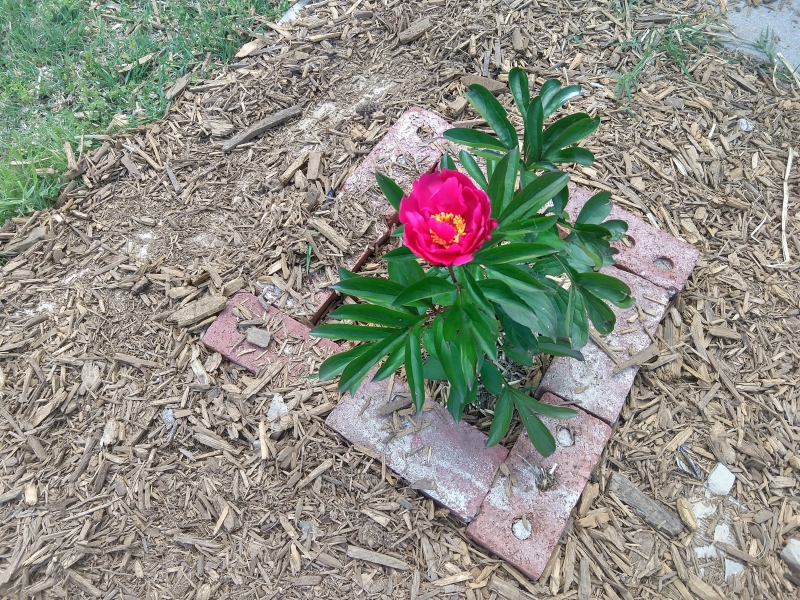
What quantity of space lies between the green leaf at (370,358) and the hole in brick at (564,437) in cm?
A: 81

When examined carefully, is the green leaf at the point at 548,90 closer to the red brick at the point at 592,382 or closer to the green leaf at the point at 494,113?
the green leaf at the point at 494,113

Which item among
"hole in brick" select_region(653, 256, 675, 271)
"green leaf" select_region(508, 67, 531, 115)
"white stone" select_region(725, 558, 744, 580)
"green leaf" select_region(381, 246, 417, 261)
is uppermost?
"green leaf" select_region(508, 67, 531, 115)

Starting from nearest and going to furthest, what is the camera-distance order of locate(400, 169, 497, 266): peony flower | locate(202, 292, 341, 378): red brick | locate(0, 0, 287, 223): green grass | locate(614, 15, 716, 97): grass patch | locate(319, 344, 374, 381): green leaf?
locate(400, 169, 497, 266): peony flower < locate(319, 344, 374, 381): green leaf < locate(202, 292, 341, 378): red brick < locate(614, 15, 716, 97): grass patch < locate(0, 0, 287, 223): green grass

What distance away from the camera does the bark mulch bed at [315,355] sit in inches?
80.9

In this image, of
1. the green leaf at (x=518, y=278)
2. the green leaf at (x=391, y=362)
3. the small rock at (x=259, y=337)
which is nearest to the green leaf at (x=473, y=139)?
the green leaf at (x=518, y=278)

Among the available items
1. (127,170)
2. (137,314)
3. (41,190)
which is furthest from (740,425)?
(41,190)

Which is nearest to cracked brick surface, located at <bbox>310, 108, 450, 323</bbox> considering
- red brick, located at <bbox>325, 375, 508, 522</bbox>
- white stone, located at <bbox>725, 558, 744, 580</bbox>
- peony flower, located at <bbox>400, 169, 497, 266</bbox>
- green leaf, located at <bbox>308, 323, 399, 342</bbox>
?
red brick, located at <bbox>325, 375, 508, 522</bbox>

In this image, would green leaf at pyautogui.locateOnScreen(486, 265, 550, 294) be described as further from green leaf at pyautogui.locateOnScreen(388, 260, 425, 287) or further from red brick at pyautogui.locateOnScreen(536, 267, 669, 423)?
red brick at pyautogui.locateOnScreen(536, 267, 669, 423)

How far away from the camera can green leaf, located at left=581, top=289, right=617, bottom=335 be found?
1.78 m

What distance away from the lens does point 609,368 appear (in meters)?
2.26

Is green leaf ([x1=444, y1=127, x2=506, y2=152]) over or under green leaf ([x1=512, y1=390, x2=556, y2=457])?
over

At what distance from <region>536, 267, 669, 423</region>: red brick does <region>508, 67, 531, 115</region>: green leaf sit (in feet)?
2.96

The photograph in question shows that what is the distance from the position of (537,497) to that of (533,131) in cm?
123

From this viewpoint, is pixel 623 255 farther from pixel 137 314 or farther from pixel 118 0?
pixel 118 0
